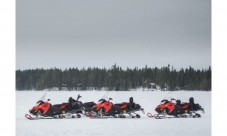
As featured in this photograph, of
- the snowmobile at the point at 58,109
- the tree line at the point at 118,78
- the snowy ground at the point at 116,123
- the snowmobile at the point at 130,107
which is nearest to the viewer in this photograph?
the snowy ground at the point at 116,123

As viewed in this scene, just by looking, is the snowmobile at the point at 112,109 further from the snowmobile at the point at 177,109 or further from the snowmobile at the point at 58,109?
the snowmobile at the point at 177,109

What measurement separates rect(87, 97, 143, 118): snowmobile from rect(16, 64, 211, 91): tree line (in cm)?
67

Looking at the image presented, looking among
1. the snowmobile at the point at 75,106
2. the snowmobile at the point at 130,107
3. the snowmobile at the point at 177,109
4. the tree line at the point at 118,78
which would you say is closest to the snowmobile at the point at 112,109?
the snowmobile at the point at 130,107

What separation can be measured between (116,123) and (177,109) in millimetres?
1846

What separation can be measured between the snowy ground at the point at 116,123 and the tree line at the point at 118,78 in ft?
0.76

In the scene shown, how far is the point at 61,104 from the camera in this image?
12.8 m

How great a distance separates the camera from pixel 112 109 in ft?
41.8

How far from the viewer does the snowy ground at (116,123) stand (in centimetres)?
1106

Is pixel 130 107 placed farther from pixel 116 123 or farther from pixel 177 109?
pixel 177 109

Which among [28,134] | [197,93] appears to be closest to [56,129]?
[28,134]

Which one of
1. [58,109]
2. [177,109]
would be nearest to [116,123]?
[58,109]
